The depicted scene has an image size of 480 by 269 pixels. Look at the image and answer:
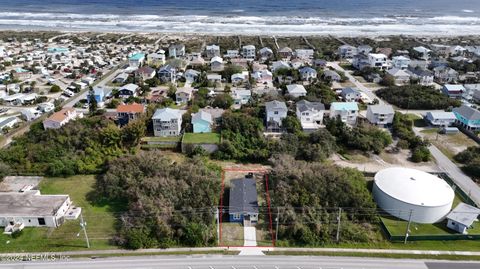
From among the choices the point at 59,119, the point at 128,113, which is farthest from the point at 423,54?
the point at 59,119

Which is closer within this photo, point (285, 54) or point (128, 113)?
point (128, 113)

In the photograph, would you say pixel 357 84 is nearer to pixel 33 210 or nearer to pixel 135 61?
pixel 135 61

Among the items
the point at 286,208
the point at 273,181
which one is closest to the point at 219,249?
the point at 286,208

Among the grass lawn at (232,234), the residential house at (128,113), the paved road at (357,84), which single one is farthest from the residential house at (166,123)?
the paved road at (357,84)

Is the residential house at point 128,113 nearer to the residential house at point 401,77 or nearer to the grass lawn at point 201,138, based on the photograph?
the grass lawn at point 201,138

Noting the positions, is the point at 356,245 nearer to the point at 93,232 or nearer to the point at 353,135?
the point at 353,135
